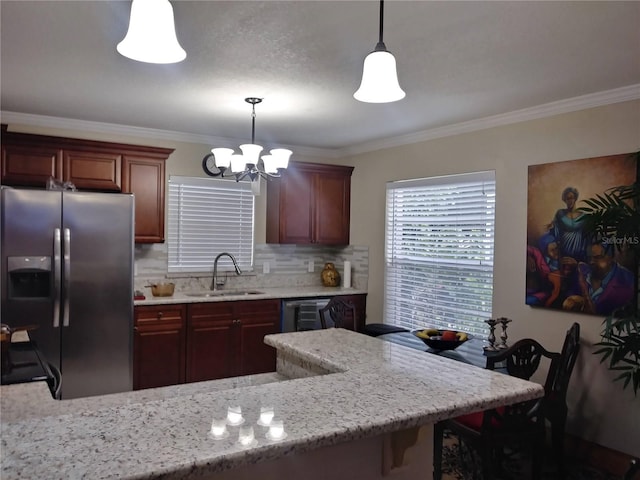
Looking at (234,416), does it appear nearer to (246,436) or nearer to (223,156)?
(246,436)

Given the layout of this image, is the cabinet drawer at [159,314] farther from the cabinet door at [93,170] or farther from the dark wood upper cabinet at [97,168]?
the cabinet door at [93,170]

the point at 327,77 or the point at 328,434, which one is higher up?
the point at 327,77

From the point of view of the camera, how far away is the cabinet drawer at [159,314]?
4012 mm

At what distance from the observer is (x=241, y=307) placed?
4480 millimetres

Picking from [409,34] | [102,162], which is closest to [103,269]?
[102,162]

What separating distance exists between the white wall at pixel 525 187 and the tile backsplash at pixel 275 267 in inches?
41.3

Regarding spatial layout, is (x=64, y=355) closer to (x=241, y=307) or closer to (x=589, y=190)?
(x=241, y=307)

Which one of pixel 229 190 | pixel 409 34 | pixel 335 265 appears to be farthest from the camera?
pixel 335 265

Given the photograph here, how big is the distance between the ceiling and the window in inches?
25.2

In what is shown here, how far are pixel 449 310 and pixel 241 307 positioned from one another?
179cm

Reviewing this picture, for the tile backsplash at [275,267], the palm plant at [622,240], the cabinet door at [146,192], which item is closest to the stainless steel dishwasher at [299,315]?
the tile backsplash at [275,267]

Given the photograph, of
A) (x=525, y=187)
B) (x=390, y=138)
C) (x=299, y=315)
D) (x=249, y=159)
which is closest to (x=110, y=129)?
(x=249, y=159)

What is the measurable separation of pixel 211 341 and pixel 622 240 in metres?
3.16

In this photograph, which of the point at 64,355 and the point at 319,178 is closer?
the point at 64,355
